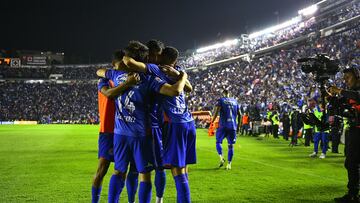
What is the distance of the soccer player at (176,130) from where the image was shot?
490 centimetres

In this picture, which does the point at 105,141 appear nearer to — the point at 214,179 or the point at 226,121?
the point at 214,179

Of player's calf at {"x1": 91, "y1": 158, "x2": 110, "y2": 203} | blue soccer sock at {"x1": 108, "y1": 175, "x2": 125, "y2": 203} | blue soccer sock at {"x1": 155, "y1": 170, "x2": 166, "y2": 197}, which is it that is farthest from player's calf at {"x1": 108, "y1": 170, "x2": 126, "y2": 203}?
blue soccer sock at {"x1": 155, "y1": 170, "x2": 166, "y2": 197}

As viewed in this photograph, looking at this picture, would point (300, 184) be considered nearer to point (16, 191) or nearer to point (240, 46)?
point (16, 191)

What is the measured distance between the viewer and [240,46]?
58.9 meters

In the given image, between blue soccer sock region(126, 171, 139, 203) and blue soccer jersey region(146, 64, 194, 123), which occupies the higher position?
blue soccer jersey region(146, 64, 194, 123)

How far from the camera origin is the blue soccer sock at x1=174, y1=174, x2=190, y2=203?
4.93 metres

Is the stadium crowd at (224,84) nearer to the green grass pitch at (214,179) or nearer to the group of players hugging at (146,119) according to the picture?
the green grass pitch at (214,179)

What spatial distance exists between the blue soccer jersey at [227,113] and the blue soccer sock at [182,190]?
20.0ft

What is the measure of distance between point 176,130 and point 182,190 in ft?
3.10

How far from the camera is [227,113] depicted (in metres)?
11.1

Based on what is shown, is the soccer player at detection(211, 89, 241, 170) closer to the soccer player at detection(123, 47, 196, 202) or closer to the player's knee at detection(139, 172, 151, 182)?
the soccer player at detection(123, 47, 196, 202)

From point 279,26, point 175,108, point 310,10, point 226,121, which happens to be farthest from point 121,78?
point 279,26

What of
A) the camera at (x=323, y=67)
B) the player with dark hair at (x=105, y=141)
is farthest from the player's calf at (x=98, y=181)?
the camera at (x=323, y=67)

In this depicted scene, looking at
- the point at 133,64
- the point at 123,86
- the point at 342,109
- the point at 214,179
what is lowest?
the point at 214,179
